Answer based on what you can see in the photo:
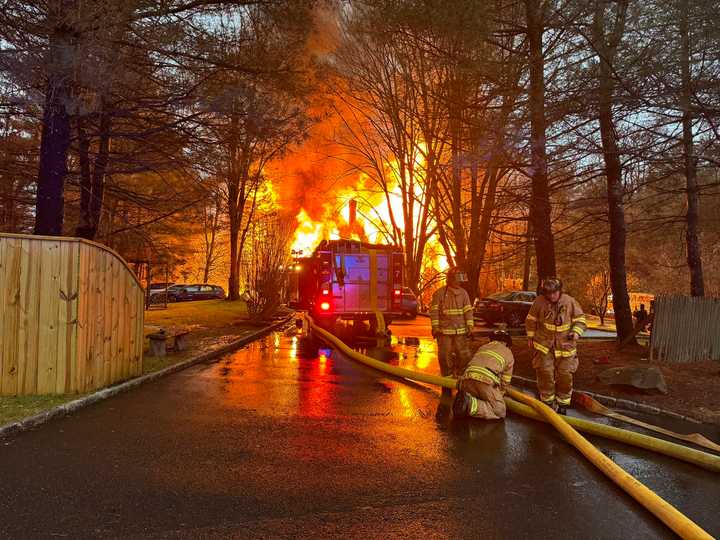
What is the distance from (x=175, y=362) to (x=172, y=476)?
5.34 meters

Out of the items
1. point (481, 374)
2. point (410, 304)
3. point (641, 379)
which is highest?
point (410, 304)

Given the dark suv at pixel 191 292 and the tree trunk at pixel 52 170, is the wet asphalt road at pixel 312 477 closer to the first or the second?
the tree trunk at pixel 52 170

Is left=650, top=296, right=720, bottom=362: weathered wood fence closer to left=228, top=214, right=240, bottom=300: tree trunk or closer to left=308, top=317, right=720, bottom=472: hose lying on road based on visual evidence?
left=308, top=317, right=720, bottom=472: hose lying on road

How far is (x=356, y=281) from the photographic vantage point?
46.1 feet

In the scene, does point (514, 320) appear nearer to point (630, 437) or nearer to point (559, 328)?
point (559, 328)

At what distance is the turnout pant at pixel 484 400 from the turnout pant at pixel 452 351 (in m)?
1.42

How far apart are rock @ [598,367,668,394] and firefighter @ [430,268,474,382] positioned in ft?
7.37

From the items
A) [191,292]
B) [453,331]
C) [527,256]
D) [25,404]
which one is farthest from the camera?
[191,292]

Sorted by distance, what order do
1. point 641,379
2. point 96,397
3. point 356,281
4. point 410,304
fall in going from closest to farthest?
point 96,397 < point 641,379 < point 356,281 < point 410,304

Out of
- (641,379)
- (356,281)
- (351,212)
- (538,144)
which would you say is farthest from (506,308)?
(351,212)

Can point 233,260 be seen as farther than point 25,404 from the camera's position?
Yes

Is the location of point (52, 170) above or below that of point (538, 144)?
below

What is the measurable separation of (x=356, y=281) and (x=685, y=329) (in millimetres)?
7396

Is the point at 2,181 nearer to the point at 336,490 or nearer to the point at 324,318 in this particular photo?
the point at 324,318
